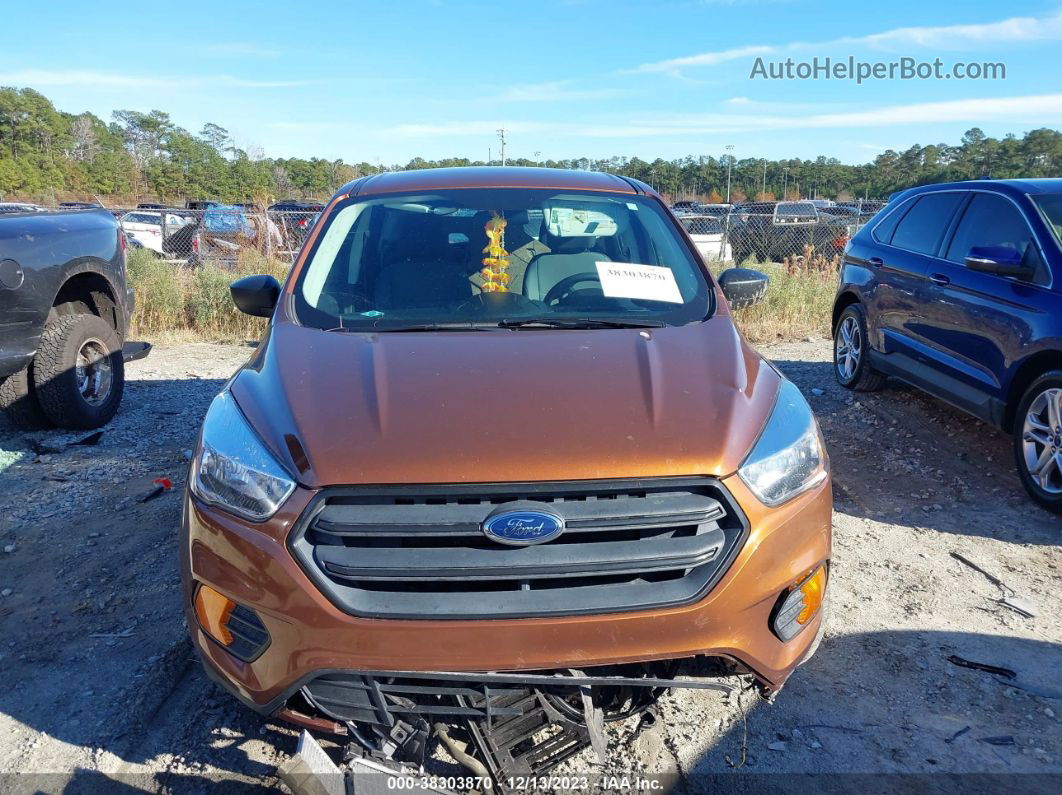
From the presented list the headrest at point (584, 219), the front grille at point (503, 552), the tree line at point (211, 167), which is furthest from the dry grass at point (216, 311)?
the tree line at point (211, 167)

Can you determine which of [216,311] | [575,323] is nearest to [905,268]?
[575,323]

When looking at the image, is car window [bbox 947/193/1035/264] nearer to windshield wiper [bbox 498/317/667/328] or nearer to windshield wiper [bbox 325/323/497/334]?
windshield wiper [bbox 498/317/667/328]

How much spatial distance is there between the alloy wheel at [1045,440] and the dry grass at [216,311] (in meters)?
5.22

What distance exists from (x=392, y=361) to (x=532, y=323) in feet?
2.10

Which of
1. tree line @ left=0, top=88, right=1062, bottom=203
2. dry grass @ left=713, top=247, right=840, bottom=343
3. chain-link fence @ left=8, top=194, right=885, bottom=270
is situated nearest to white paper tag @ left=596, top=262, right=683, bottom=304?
dry grass @ left=713, top=247, right=840, bottom=343

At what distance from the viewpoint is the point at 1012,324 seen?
15.4ft

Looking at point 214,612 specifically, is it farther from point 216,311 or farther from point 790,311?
point 790,311

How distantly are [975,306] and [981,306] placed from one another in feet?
0.22

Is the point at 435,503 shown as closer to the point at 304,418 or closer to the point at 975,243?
the point at 304,418

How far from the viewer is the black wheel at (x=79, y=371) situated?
5438 millimetres

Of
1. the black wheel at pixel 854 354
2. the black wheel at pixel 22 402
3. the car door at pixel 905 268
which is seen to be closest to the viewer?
the black wheel at pixel 22 402

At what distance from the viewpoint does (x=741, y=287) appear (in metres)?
3.73

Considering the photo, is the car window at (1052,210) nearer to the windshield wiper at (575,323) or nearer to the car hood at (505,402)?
the car hood at (505,402)

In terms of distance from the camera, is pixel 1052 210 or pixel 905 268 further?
pixel 905 268
